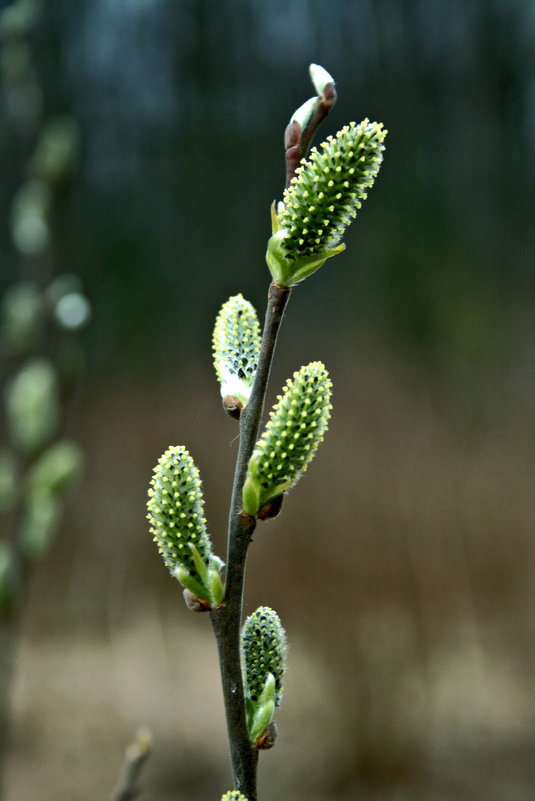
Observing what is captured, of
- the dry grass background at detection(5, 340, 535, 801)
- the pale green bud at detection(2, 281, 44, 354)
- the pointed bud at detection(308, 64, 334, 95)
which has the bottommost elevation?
the dry grass background at detection(5, 340, 535, 801)

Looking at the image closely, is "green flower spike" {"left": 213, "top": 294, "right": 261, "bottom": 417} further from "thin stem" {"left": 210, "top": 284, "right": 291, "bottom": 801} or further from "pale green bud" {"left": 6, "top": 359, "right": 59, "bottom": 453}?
"pale green bud" {"left": 6, "top": 359, "right": 59, "bottom": 453}

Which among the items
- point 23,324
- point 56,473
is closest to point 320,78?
point 56,473

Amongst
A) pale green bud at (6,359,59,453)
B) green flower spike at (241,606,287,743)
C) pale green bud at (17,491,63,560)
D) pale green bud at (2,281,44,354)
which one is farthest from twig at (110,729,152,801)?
pale green bud at (2,281,44,354)

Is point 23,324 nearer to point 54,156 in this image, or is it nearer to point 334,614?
point 54,156

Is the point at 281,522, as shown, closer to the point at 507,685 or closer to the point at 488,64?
the point at 507,685

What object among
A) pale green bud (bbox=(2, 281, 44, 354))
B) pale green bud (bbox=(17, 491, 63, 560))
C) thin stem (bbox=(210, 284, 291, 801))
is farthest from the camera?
pale green bud (bbox=(2, 281, 44, 354))

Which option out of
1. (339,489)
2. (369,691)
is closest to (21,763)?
(369,691)
